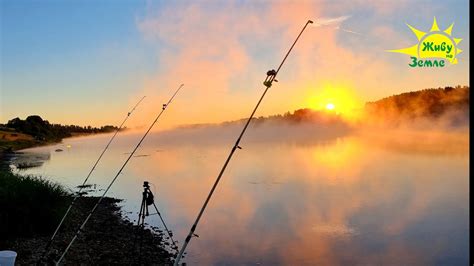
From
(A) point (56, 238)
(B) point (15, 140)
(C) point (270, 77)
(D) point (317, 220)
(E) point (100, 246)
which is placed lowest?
(A) point (56, 238)

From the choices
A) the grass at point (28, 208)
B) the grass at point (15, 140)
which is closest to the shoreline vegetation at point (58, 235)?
the grass at point (28, 208)

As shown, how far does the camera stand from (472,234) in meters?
3.76

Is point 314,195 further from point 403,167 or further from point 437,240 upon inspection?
point 403,167

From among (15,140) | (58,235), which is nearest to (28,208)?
(58,235)

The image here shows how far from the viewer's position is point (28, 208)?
33.7ft

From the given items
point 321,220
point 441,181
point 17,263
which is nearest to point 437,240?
point 321,220

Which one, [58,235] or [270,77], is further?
[58,235]

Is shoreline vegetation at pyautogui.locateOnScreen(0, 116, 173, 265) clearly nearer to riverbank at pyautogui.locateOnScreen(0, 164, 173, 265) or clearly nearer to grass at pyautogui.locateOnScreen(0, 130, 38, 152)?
riverbank at pyautogui.locateOnScreen(0, 164, 173, 265)

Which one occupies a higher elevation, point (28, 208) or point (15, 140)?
point (15, 140)

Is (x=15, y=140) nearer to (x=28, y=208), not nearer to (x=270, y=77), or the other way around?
(x=28, y=208)

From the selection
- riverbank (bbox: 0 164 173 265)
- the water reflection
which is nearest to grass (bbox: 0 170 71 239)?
riverbank (bbox: 0 164 173 265)

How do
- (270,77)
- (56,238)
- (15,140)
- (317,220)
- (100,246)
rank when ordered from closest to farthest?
(270,77) → (56,238) → (100,246) → (317,220) → (15,140)

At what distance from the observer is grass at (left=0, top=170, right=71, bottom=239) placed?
9.72 m

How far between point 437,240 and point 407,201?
1091cm
